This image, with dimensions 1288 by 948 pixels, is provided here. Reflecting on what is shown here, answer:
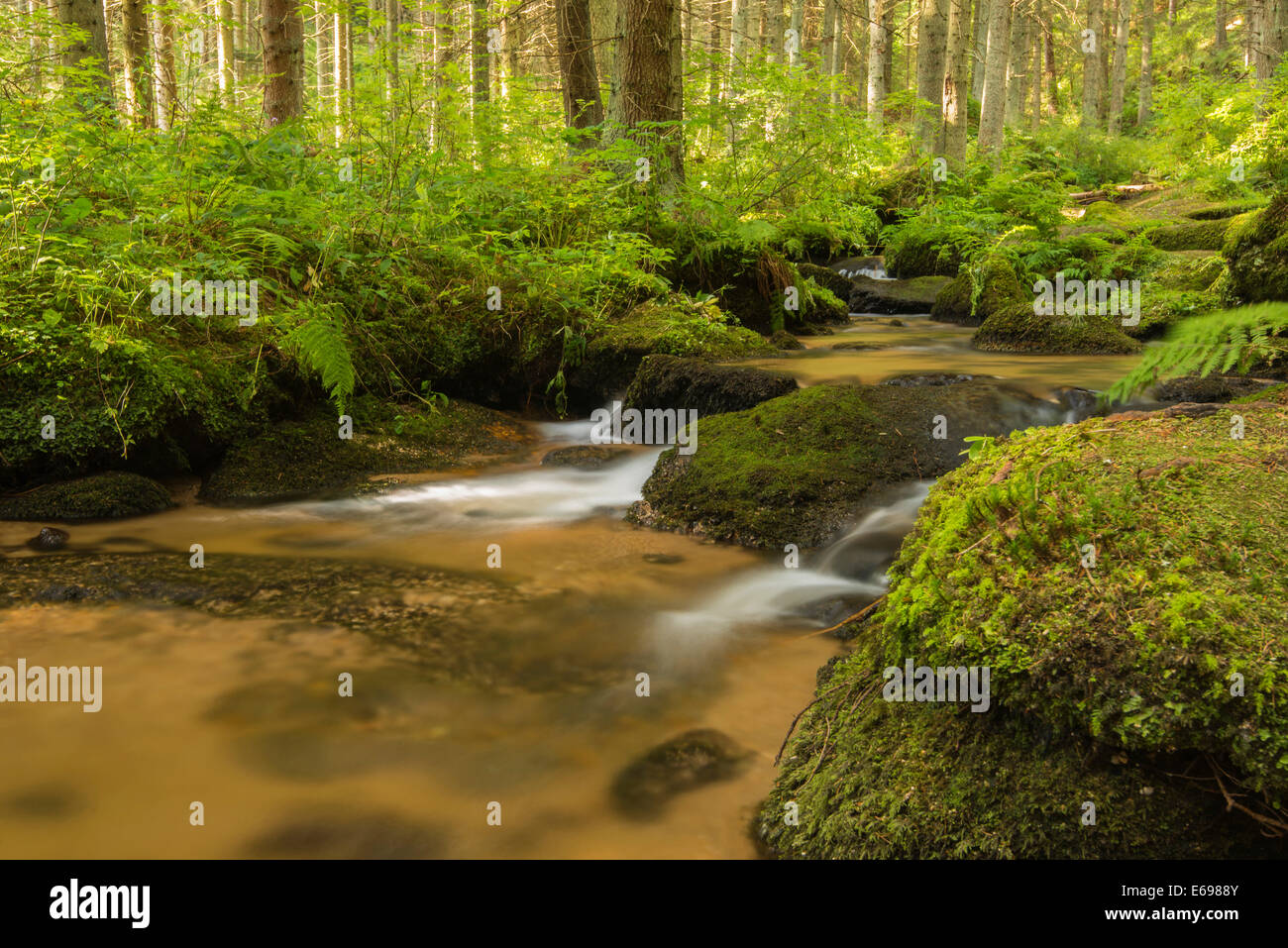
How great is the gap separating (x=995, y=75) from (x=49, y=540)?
20359mm

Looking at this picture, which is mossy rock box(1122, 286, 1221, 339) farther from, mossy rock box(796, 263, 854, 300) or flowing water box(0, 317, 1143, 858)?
flowing water box(0, 317, 1143, 858)

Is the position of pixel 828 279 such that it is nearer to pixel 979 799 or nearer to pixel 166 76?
pixel 166 76

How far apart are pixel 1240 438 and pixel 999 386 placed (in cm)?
308

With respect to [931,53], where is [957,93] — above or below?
below

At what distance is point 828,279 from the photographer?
1277 centimetres

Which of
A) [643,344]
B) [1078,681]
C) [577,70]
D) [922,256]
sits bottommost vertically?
[1078,681]

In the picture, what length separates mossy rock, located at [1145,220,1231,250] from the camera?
1237 cm

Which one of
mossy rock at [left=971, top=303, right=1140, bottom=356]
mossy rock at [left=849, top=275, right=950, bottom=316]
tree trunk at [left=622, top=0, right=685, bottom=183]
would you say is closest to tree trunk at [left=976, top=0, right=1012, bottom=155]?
mossy rock at [left=849, top=275, right=950, bottom=316]

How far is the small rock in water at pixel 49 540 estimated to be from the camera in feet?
15.7

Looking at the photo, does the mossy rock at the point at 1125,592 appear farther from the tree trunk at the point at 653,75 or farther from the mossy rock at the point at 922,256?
the mossy rock at the point at 922,256

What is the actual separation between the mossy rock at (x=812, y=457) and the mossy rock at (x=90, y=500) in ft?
9.71

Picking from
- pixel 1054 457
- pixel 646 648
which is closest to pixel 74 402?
pixel 646 648

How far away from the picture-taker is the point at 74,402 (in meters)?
5.41

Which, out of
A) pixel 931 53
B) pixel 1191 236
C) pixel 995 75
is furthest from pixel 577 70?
pixel 995 75
